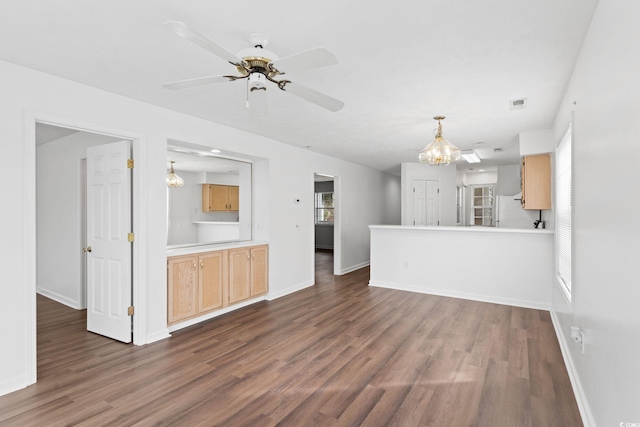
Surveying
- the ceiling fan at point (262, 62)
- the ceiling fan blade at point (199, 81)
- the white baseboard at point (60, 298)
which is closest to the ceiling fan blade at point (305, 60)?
the ceiling fan at point (262, 62)

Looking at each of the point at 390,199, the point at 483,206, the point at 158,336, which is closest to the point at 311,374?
the point at 158,336

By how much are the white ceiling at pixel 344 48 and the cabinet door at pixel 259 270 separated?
1.98m

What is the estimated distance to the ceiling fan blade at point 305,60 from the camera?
5.45 feet

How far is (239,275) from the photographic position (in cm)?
444

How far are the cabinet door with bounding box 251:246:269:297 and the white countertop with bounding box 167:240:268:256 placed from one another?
0.41ft

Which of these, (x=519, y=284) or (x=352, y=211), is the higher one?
(x=352, y=211)

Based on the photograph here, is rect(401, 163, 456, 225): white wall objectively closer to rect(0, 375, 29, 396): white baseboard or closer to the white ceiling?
the white ceiling

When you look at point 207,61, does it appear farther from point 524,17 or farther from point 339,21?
point 524,17

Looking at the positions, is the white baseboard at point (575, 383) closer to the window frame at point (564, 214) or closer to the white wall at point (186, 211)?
the window frame at point (564, 214)

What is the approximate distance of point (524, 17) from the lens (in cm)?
182

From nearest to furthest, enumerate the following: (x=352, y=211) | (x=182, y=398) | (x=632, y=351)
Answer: (x=632, y=351) < (x=182, y=398) < (x=352, y=211)

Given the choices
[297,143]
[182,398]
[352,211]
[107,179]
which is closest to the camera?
[182,398]

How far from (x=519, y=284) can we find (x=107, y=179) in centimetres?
539

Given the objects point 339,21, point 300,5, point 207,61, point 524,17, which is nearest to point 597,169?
point 524,17
